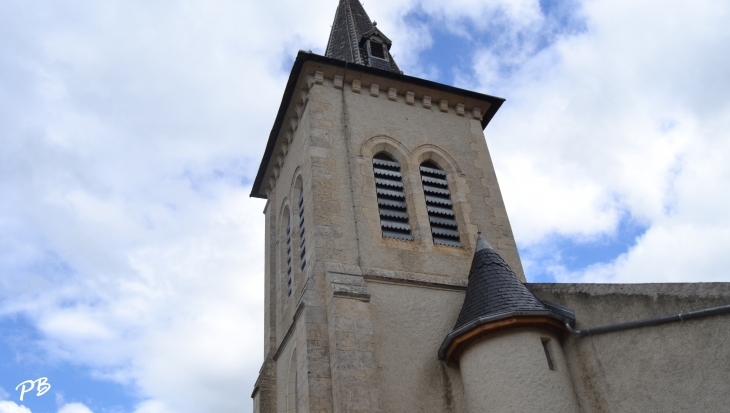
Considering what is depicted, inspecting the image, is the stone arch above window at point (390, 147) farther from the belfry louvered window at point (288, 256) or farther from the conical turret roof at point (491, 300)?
the conical turret roof at point (491, 300)

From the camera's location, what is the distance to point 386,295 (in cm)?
995

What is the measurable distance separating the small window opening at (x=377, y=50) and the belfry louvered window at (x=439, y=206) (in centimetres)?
420

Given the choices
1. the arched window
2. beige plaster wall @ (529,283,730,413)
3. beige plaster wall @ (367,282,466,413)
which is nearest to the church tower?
beige plaster wall @ (367,282,466,413)

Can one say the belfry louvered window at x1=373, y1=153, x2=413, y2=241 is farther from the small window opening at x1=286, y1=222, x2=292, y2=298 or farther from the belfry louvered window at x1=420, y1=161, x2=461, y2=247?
the small window opening at x1=286, y1=222, x2=292, y2=298

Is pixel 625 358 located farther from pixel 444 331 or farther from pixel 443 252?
pixel 443 252

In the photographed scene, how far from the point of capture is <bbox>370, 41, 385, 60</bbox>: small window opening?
624 inches

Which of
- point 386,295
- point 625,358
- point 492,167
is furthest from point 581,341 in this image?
point 492,167

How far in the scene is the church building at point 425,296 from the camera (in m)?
8.12

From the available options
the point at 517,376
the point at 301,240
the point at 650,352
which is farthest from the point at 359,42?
the point at 650,352

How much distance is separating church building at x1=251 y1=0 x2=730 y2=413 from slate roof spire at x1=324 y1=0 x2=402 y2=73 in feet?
8.22

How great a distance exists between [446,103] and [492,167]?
5.76ft

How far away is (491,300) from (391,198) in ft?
10.5

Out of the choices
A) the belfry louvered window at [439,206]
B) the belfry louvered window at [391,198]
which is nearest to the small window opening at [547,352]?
Result: the belfry louvered window at [439,206]

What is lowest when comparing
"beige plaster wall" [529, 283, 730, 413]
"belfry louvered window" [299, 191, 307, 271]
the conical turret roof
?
"beige plaster wall" [529, 283, 730, 413]
